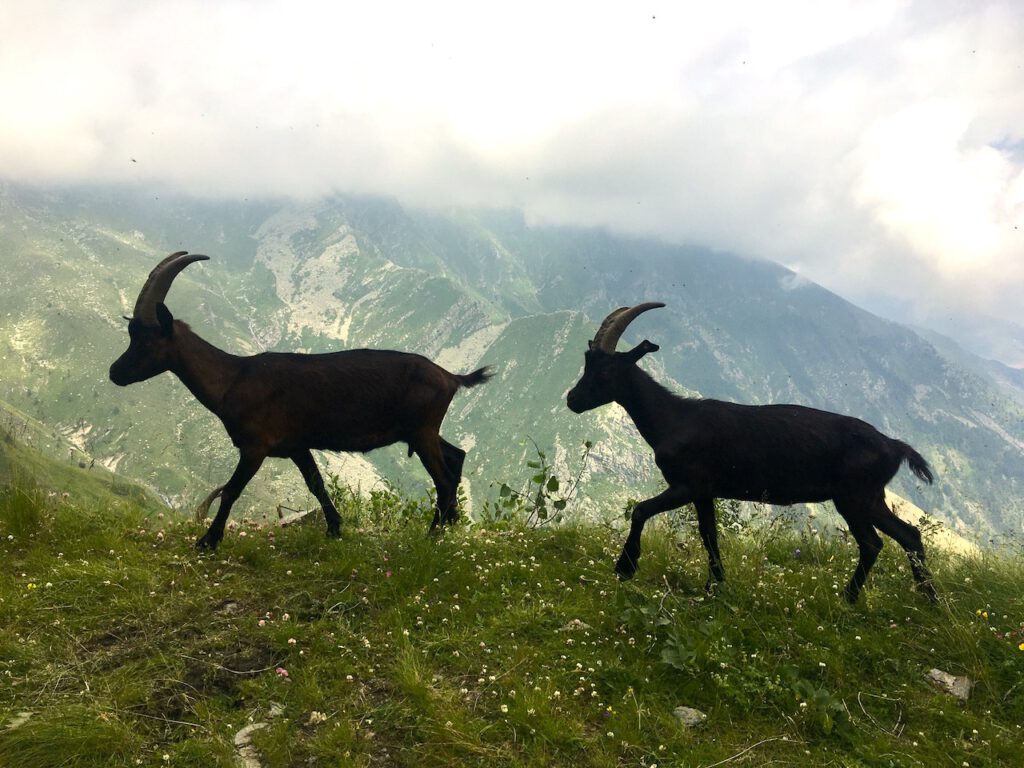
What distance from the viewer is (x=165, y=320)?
872 cm

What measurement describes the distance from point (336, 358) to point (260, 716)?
5.47m

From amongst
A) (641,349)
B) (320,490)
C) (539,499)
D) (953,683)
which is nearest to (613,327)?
(641,349)

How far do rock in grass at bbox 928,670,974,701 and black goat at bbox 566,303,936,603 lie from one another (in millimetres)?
1394

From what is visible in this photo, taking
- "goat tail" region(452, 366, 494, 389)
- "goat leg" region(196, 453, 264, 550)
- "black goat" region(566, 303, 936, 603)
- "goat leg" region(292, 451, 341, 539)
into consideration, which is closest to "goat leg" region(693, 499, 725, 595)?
"black goat" region(566, 303, 936, 603)

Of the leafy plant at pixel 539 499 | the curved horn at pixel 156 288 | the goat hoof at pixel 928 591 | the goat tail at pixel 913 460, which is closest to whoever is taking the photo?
the goat hoof at pixel 928 591

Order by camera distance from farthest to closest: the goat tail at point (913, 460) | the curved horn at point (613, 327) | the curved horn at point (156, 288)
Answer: the curved horn at point (613, 327), the curved horn at point (156, 288), the goat tail at point (913, 460)

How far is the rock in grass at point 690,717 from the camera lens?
496 centimetres

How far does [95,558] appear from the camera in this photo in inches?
267

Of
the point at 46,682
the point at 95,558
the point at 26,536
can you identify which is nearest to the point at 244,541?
the point at 95,558

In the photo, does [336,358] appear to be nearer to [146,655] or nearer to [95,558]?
[95,558]

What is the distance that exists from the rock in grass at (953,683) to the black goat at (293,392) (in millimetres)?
6233

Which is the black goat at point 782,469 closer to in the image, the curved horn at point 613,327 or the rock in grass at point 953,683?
the curved horn at point 613,327

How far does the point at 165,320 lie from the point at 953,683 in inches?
403

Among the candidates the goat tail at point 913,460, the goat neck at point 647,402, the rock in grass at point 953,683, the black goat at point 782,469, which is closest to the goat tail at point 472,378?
the goat neck at point 647,402
